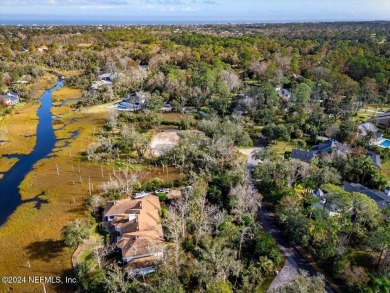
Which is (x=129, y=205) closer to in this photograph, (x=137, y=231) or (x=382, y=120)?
(x=137, y=231)

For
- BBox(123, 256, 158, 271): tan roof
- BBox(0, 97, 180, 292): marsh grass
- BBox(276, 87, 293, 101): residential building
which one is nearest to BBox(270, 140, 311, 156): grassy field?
BBox(0, 97, 180, 292): marsh grass

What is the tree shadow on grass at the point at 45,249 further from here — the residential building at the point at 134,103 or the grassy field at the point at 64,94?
the grassy field at the point at 64,94

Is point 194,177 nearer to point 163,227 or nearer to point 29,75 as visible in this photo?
point 163,227

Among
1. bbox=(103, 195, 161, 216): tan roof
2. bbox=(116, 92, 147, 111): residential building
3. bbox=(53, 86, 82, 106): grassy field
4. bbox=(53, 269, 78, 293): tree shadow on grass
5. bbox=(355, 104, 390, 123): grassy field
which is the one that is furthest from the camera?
bbox=(53, 86, 82, 106): grassy field

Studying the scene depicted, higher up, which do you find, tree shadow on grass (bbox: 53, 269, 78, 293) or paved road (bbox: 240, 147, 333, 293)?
paved road (bbox: 240, 147, 333, 293)

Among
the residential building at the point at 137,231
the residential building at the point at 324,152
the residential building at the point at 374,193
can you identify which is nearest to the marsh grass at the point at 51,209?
the residential building at the point at 137,231

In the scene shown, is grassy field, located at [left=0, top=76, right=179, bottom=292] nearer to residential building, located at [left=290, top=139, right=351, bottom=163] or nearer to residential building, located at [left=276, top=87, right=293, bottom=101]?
residential building, located at [left=290, top=139, right=351, bottom=163]

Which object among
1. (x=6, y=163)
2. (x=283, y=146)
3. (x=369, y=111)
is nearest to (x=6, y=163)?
(x=6, y=163)

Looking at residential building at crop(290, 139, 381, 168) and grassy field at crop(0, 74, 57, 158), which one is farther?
grassy field at crop(0, 74, 57, 158)
